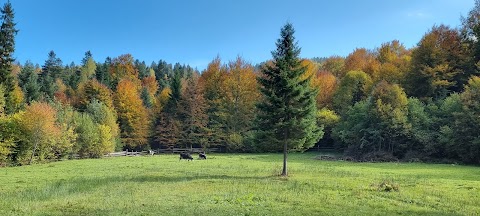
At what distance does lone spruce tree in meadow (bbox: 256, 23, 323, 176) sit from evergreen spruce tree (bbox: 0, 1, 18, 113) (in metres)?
39.1

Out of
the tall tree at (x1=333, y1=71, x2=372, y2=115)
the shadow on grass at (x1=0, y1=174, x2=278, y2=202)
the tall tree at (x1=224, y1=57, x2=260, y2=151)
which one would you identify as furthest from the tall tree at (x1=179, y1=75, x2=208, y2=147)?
the shadow on grass at (x1=0, y1=174, x2=278, y2=202)

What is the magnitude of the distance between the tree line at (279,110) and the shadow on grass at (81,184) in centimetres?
517

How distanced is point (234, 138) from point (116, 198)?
45099mm

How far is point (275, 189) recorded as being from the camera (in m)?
20.5

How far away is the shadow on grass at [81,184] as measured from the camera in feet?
61.4

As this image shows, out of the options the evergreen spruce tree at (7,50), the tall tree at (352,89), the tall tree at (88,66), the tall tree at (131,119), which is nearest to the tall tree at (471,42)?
the tall tree at (352,89)

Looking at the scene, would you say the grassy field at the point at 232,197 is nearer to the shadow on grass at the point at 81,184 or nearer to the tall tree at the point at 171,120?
the shadow on grass at the point at 81,184

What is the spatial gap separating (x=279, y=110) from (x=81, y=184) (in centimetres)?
1426

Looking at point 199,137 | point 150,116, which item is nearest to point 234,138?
point 199,137

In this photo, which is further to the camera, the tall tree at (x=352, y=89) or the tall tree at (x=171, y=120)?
the tall tree at (x=171, y=120)

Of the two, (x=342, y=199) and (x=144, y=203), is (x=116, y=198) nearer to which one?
(x=144, y=203)

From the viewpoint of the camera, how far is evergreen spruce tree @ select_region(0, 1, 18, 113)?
1966 inches

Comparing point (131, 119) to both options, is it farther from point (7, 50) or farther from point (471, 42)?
point (471, 42)

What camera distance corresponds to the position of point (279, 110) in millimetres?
27031
